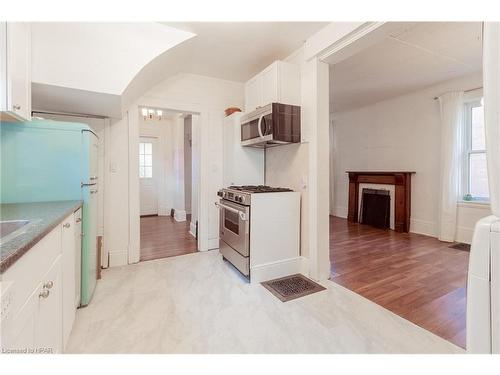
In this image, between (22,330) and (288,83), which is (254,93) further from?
(22,330)

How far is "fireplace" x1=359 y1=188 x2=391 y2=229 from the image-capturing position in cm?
466

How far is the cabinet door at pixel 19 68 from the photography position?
1.37 m

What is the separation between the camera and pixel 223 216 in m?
2.92

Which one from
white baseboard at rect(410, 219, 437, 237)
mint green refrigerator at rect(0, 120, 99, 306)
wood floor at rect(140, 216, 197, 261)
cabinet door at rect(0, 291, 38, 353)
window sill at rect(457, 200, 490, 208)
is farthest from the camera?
white baseboard at rect(410, 219, 437, 237)

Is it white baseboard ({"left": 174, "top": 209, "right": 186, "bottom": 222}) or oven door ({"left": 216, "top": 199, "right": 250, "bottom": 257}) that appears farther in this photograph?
white baseboard ({"left": 174, "top": 209, "right": 186, "bottom": 222})

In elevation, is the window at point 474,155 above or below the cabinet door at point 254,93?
below

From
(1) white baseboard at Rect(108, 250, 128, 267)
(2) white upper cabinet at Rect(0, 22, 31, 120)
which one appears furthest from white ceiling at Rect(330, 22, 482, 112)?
A: (1) white baseboard at Rect(108, 250, 128, 267)

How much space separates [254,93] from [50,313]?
2.82 metres

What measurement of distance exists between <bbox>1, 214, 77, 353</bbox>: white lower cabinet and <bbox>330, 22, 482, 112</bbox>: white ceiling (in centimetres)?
323

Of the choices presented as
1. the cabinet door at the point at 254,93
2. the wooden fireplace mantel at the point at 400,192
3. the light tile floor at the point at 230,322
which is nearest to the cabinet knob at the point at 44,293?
the light tile floor at the point at 230,322

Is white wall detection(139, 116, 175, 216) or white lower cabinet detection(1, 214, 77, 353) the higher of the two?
white wall detection(139, 116, 175, 216)

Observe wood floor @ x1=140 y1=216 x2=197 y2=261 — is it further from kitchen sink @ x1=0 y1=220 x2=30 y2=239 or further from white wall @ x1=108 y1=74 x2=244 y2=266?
kitchen sink @ x1=0 y1=220 x2=30 y2=239

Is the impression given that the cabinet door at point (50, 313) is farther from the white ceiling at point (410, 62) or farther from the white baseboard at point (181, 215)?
the white baseboard at point (181, 215)

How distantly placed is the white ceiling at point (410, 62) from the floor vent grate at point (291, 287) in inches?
104
